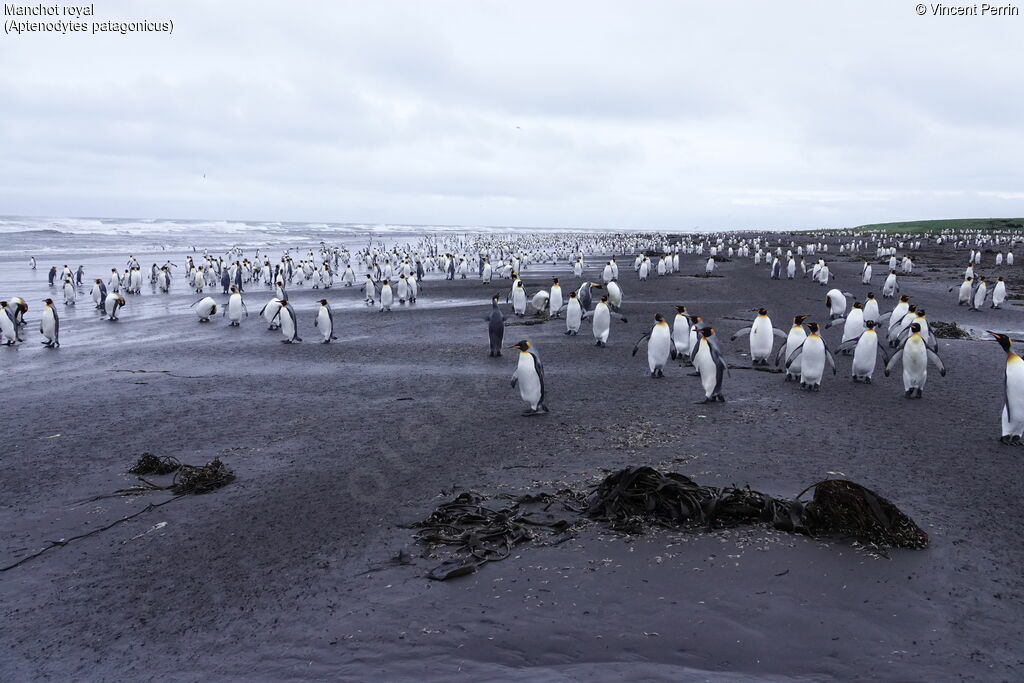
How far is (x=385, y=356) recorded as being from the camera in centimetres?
1477

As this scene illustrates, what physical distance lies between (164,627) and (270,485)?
2.50 m

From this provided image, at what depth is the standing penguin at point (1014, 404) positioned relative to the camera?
769 cm

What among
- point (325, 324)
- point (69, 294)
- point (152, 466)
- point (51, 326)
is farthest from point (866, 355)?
point (69, 294)

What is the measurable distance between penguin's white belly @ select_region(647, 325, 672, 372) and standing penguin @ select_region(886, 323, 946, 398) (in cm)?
364

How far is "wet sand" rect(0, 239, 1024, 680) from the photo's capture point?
13.6 feet

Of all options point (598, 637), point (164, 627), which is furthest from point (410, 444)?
point (598, 637)

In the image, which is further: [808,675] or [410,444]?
[410,444]

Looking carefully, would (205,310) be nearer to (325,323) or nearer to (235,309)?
(235,309)

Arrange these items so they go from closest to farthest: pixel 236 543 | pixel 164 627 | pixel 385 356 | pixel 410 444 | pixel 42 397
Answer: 1. pixel 164 627
2. pixel 236 543
3. pixel 410 444
4. pixel 42 397
5. pixel 385 356

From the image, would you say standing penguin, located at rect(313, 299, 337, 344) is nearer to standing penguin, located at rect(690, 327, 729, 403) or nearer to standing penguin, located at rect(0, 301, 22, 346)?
standing penguin, located at rect(0, 301, 22, 346)

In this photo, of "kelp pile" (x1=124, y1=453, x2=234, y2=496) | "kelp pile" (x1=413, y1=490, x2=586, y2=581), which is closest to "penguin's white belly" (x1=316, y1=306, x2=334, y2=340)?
"kelp pile" (x1=124, y1=453, x2=234, y2=496)

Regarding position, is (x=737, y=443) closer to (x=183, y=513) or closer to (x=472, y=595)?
(x=472, y=595)

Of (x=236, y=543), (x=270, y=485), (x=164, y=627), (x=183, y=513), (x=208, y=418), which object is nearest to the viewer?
(x=164, y=627)

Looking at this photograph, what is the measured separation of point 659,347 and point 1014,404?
516 cm
